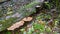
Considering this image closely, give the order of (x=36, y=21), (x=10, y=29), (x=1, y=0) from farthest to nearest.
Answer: (x=1, y=0)
(x=36, y=21)
(x=10, y=29)

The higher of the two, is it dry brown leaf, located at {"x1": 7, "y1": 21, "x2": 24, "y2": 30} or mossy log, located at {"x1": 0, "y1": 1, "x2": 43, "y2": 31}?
mossy log, located at {"x1": 0, "y1": 1, "x2": 43, "y2": 31}

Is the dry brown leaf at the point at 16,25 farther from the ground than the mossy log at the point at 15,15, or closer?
closer

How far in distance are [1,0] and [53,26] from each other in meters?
1.87

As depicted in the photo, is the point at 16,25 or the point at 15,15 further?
the point at 15,15

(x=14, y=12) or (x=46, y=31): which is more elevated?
(x=14, y=12)

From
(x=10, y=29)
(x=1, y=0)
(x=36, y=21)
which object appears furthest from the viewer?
(x=1, y=0)

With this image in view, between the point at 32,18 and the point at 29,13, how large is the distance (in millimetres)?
145

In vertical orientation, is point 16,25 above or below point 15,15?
below

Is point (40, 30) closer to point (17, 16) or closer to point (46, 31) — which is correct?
point (46, 31)

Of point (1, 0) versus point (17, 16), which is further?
point (1, 0)

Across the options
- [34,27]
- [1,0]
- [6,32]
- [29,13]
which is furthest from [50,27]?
[1,0]

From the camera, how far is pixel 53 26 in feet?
12.3

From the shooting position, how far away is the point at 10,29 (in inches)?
142

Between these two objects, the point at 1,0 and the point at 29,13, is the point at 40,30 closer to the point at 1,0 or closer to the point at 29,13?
the point at 29,13
